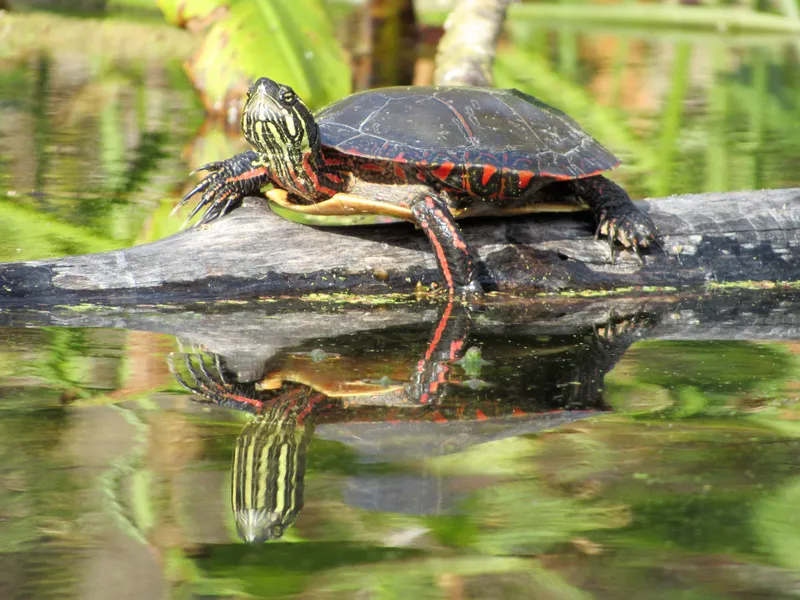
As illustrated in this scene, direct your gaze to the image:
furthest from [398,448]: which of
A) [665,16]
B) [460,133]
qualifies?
[665,16]

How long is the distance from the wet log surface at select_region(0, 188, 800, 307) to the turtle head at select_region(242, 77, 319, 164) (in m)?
0.22

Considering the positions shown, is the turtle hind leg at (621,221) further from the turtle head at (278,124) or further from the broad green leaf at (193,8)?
the broad green leaf at (193,8)

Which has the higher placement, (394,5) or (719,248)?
(394,5)

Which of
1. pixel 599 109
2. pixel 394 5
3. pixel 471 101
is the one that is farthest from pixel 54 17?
pixel 471 101

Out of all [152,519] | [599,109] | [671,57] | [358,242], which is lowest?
[152,519]

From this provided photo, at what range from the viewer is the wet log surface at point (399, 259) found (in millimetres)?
3723

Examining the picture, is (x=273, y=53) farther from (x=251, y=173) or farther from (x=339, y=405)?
(x=339, y=405)

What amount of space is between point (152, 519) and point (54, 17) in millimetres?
13419

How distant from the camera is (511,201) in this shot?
4121 mm

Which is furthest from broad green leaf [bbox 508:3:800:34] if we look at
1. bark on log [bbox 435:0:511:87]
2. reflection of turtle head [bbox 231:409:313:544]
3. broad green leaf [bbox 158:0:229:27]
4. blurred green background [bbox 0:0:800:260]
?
reflection of turtle head [bbox 231:409:313:544]

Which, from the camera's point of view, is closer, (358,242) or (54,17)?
(358,242)

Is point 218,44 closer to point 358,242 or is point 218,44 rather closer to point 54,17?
point 358,242

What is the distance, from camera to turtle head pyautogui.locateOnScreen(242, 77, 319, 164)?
383 centimetres

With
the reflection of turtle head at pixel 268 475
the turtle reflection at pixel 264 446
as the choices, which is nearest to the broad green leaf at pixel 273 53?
the turtle reflection at pixel 264 446
